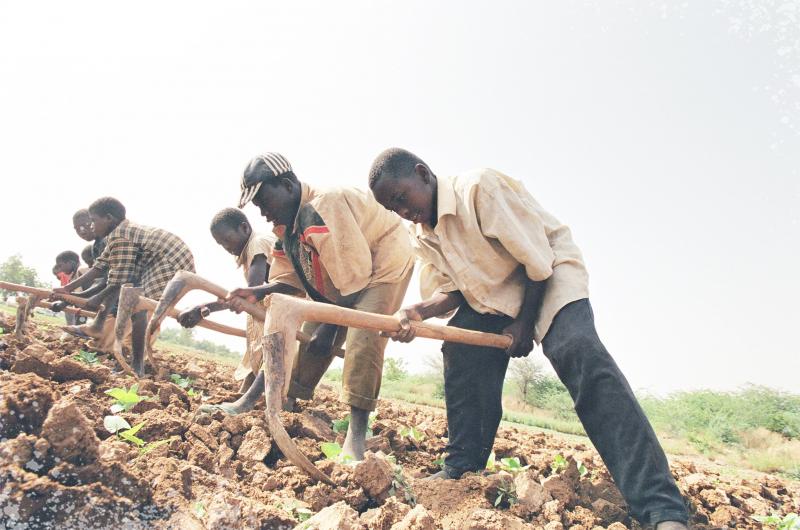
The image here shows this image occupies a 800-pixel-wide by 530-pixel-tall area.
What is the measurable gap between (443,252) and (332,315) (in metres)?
0.80

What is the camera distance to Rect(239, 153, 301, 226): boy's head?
328 centimetres

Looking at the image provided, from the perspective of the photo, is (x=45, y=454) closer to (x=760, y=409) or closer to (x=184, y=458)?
(x=184, y=458)

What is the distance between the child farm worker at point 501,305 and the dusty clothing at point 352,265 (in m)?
0.36

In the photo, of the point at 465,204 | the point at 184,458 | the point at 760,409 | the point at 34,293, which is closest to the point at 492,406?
the point at 465,204

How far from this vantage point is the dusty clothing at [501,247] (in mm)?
2473

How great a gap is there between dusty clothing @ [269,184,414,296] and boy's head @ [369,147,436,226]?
0.47 m

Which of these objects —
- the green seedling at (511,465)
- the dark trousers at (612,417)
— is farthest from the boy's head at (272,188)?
the green seedling at (511,465)

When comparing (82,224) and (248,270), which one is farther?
(82,224)

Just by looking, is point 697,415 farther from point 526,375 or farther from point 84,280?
point 84,280

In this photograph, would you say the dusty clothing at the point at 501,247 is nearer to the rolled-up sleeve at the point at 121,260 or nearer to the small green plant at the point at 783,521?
the small green plant at the point at 783,521

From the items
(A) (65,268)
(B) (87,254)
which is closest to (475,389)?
(B) (87,254)

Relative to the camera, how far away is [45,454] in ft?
5.06

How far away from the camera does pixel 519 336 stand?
101 inches

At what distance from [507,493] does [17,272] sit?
41653mm
